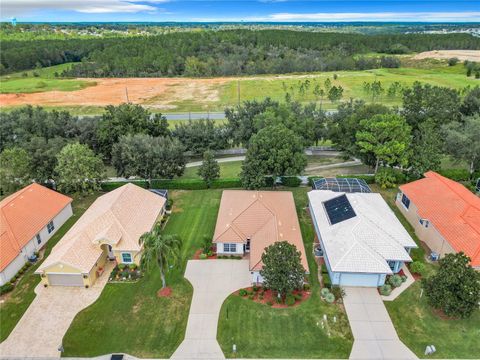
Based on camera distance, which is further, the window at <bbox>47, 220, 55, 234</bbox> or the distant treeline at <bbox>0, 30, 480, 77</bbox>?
the distant treeline at <bbox>0, 30, 480, 77</bbox>

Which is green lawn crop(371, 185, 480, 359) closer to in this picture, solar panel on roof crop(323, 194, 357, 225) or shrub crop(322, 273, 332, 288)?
shrub crop(322, 273, 332, 288)

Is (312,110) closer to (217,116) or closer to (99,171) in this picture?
(217,116)

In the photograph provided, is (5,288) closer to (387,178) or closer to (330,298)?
(330,298)

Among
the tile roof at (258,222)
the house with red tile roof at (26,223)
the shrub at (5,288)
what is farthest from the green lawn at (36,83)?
the tile roof at (258,222)

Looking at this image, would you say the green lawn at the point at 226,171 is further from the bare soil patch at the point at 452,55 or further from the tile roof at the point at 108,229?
the bare soil patch at the point at 452,55

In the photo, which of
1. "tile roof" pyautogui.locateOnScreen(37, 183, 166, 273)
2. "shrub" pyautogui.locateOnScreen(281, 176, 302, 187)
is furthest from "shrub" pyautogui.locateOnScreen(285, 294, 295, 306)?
"shrub" pyautogui.locateOnScreen(281, 176, 302, 187)

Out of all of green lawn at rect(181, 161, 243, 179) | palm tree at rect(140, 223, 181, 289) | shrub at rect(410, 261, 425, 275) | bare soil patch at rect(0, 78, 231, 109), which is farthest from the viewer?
bare soil patch at rect(0, 78, 231, 109)

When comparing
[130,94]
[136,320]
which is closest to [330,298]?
[136,320]
